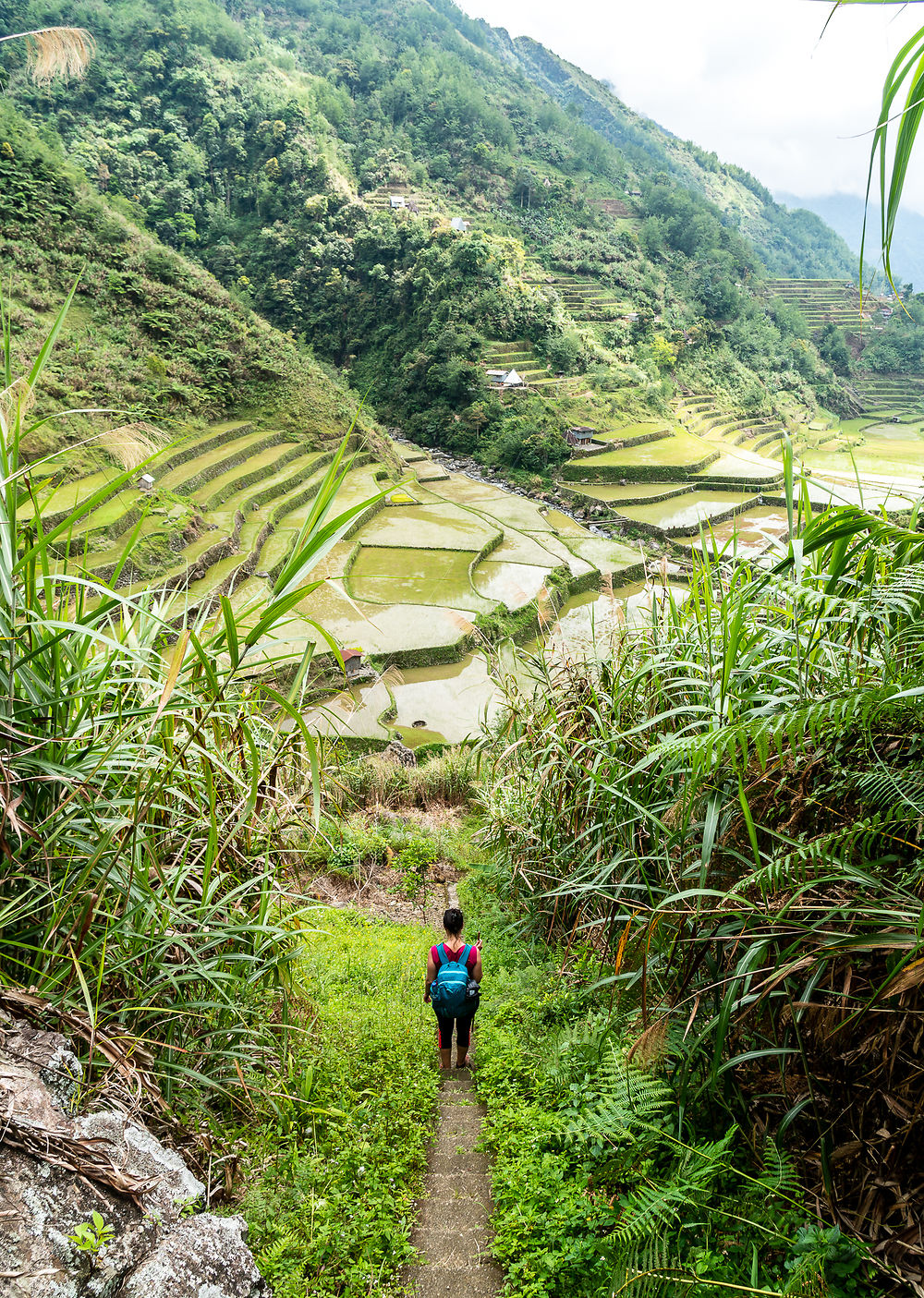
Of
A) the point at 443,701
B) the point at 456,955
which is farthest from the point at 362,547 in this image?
the point at 456,955

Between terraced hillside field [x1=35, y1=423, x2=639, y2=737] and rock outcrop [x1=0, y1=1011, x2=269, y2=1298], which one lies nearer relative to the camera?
rock outcrop [x1=0, y1=1011, x2=269, y2=1298]

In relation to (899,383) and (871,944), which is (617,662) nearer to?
(871,944)

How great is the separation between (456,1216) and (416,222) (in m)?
27.7

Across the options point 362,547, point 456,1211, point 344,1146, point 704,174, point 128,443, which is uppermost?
point 704,174

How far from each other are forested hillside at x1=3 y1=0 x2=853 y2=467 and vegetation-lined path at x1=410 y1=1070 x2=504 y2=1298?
54.4 feet

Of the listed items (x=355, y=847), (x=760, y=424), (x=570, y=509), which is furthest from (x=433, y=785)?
(x=760, y=424)

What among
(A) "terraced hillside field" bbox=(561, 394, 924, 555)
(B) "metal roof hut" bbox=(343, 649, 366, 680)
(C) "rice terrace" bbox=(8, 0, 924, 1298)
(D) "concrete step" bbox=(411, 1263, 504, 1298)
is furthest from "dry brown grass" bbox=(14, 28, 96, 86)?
(A) "terraced hillside field" bbox=(561, 394, 924, 555)

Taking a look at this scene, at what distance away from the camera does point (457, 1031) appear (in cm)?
247

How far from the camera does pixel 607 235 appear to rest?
3216cm

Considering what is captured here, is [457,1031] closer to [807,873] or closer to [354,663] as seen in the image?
[807,873]

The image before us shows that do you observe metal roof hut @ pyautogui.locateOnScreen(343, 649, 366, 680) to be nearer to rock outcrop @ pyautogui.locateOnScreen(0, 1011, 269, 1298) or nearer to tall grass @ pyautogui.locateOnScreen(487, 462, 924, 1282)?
tall grass @ pyautogui.locateOnScreen(487, 462, 924, 1282)

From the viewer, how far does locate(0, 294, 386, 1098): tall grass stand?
3.68 ft

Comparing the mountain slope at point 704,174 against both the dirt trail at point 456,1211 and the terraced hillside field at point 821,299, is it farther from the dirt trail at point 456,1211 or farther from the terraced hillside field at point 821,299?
the dirt trail at point 456,1211

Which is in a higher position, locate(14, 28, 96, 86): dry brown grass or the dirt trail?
locate(14, 28, 96, 86): dry brown grass
